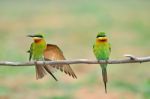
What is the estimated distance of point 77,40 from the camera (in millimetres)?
15023

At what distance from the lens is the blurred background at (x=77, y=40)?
9.55 m

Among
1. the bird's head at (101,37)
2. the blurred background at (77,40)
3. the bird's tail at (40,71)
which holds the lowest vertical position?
the blurred background at (77,40)

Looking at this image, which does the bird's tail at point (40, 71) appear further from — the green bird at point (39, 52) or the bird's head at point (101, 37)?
the bird's head at point (101, 37)

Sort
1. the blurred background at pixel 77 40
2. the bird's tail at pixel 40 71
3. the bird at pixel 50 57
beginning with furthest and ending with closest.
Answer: the blurred background at pixel 77 40
the bird's tail at pixel 40 71
the bird at pixel 50 57

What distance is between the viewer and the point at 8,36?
15.4 meters

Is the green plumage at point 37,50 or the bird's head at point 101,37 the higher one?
the bird's head at point 101,37

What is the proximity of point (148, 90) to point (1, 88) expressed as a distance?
1.92m

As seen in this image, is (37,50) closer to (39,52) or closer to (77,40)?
(39,52)

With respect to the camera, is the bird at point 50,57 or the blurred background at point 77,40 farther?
the blurred background at point 77,40

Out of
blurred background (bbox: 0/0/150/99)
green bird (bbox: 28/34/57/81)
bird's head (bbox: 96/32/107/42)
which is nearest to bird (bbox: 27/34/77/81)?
green bird (bbox: 28/34/57/81)

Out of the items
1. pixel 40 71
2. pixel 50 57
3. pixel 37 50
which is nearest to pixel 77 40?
pixel 37 50

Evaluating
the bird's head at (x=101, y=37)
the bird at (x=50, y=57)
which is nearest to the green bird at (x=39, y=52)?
the bird at (x=50, y=57)

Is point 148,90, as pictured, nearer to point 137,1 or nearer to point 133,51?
point 133,51

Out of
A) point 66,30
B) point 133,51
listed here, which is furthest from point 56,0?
point 133,51
